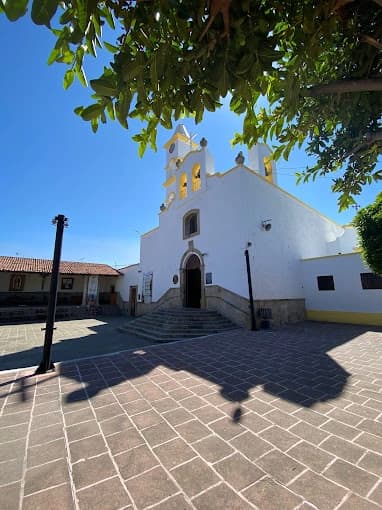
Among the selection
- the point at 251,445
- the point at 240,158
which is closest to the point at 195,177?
the point at 240,158

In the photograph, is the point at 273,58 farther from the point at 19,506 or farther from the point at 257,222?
the point at 257,222

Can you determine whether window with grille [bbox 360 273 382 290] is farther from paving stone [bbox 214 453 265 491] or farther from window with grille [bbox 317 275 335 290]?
paving stone [bbox 214 453 265 491]

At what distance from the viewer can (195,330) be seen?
8.18 metres

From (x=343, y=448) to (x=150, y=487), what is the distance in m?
1.66

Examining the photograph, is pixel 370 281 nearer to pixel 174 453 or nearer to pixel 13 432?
pixel 174 453

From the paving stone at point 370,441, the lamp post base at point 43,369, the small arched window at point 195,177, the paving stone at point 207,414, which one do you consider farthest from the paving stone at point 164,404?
the small arched window at point 195,177

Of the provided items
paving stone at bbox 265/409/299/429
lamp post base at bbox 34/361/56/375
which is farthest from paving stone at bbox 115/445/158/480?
lamp post base at bbox 34/361/56/375

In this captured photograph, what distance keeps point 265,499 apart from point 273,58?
9.85ft

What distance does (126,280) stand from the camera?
20.0 metres

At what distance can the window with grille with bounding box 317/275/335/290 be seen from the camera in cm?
1021

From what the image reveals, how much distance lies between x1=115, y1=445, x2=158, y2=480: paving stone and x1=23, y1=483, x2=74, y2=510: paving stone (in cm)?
37

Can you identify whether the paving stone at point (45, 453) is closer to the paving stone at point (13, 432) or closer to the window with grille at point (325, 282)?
the paving stone at point (13, 432)

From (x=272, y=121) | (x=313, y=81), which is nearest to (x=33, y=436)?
(x=272, y=121)

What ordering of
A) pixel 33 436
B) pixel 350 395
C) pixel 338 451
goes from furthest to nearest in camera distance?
pixel 350 395 → pixel 33 436 → pixel 338 451
